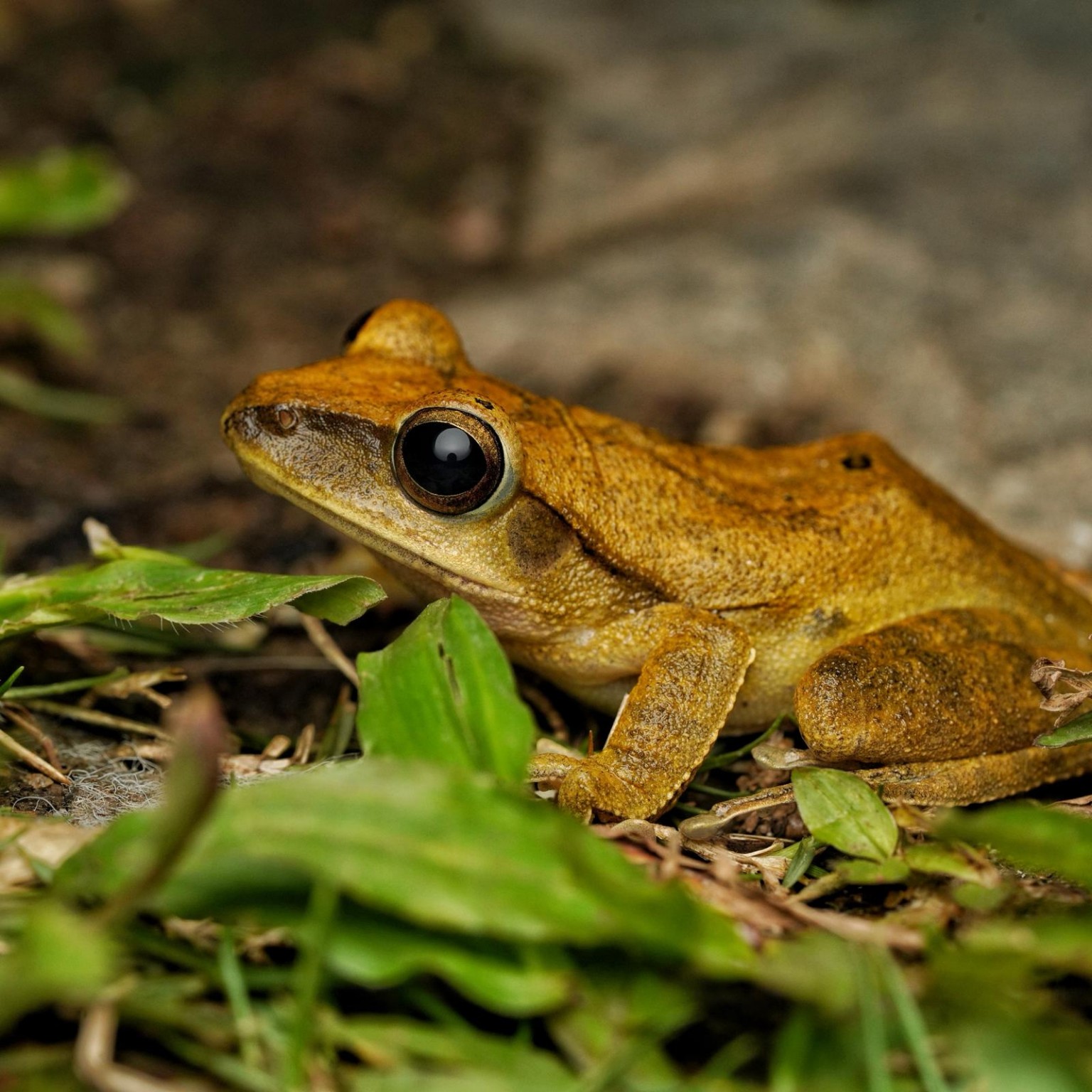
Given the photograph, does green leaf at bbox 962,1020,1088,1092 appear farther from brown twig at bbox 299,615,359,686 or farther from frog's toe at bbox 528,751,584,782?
brown twig at bbox 299,615,359,686

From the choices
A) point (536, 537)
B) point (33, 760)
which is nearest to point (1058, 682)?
point (536, 537)

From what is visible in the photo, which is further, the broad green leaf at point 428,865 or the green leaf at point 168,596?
the green leaf at point 168,596

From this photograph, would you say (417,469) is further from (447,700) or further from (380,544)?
(447,700)

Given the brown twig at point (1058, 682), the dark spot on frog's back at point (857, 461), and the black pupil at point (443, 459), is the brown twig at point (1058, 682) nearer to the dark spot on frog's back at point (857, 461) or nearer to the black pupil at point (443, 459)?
the dark spot on frog's back at point (857, 461)

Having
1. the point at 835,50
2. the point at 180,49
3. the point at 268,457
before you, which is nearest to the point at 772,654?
the point at 268,457

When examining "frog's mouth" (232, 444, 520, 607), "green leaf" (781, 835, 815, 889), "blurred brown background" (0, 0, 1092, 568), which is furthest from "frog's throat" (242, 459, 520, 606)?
"blurred brown background" (0, 0, 1092, 568)

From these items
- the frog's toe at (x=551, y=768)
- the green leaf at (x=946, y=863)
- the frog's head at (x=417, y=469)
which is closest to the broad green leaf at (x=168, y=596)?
the frog's head at (x=417, y=469)

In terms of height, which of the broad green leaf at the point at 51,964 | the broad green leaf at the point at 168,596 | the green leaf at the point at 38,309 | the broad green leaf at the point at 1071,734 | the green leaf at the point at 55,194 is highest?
the green leaf at the point at 55,194
